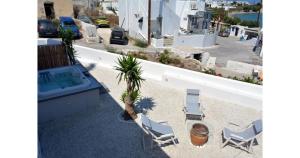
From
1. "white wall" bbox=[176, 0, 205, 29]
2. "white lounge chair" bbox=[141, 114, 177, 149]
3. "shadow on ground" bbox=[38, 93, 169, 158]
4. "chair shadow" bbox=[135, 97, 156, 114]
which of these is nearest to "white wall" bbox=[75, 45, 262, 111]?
"chair shadow" bbox=[135, 97, 156, 114]

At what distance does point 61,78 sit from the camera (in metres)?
11.7

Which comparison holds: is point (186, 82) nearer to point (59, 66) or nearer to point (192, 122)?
point (192, 122)

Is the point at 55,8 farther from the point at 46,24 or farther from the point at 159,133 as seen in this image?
the point at 159,133

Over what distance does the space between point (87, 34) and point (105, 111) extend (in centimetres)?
1650

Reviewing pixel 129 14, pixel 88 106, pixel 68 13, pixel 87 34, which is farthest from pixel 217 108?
pixel 68 13

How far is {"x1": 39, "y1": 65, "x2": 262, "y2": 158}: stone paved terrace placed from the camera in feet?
23.4

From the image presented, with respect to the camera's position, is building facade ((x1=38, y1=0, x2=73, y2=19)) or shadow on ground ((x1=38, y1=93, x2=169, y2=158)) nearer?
shadow on ground ((x1=38, y1=93, x2=169, y2=158))

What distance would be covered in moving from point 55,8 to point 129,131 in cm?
2937

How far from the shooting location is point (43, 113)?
851cm

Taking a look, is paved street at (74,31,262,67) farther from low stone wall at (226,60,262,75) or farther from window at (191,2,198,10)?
window at (191,2,198,10)

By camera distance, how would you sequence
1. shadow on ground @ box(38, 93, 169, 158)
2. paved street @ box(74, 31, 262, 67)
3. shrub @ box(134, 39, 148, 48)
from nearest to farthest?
shadow on ground @ box(38, 93, 169, 158) → paved street @ box(74, 31, 262, 67) → shrub @ box(134, 39, 148, 48)

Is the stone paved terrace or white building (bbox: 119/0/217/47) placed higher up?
white building (bbox: 119/0/217/47)

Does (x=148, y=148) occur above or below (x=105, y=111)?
below
